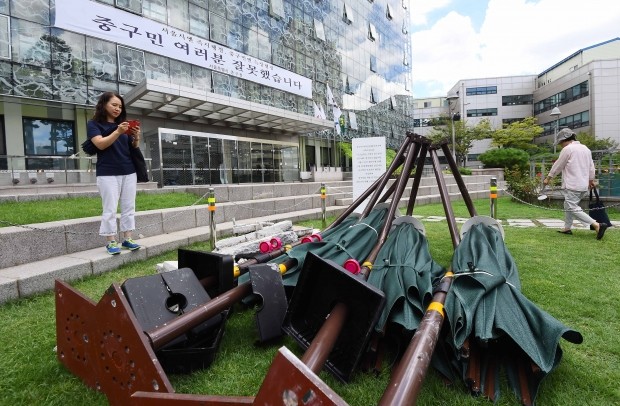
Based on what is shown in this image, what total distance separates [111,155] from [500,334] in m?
3.86

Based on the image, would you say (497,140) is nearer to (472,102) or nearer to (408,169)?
(472,102)

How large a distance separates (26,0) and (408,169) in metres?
16.0

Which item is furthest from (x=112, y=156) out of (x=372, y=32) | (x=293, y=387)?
(x=372, y=32)

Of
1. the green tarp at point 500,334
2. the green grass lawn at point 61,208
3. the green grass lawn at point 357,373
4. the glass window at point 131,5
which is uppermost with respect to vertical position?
the glass window at point 131,5

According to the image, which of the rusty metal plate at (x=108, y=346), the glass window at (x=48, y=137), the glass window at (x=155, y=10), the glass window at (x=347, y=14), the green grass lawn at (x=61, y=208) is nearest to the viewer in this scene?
the rusty metal plate at (x=108, y=346)

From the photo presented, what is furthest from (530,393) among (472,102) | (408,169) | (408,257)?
(472,102)

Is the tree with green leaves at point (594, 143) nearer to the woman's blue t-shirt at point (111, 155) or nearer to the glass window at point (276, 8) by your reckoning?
the glass window at point (276, 8)

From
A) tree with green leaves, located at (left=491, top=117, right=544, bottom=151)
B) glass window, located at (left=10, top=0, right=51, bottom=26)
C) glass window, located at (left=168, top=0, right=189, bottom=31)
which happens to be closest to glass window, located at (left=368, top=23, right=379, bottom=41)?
tree with green leaves, located at (left=491, top=117, right=544, bottom=151)

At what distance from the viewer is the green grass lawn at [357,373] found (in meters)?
1.66

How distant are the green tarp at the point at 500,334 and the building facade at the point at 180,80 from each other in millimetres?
10514

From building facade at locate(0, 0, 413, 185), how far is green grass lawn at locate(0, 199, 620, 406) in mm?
9005

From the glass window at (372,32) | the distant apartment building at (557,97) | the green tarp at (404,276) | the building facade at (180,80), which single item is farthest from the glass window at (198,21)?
the glass window at (372,32)

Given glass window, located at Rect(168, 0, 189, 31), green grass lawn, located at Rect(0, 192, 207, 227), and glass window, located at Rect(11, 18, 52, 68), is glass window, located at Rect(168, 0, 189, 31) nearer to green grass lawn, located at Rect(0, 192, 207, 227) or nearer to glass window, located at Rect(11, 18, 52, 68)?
glass window, located at Rect(11, 18, 52, 68)

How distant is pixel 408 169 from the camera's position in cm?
370
